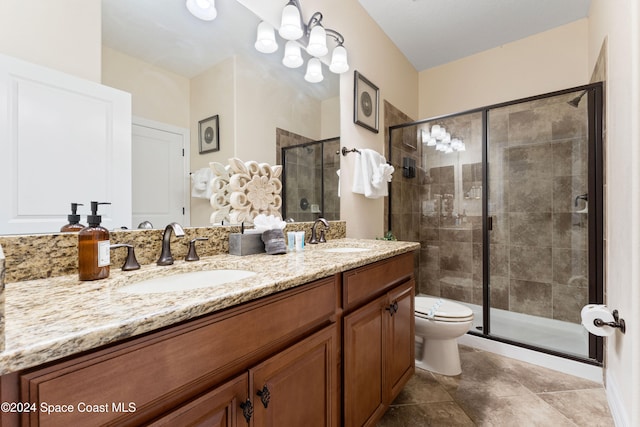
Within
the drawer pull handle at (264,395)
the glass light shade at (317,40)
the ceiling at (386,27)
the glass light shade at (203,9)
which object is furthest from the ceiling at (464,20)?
the drawer pull handle at (264,395)

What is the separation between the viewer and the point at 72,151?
0.85 m

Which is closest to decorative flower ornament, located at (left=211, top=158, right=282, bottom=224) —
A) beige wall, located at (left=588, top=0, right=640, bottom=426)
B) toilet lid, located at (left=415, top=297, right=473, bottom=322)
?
toilet lid, located at (left=415, top=297, right=473, bottom=322)

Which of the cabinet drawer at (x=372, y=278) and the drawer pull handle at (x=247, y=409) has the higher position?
the cabinet drawer at (x=372, y=278)

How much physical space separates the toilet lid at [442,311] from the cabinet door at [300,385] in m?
1.03

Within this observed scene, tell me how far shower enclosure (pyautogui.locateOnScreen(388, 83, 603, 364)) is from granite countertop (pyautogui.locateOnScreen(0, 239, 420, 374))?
206 centimetres

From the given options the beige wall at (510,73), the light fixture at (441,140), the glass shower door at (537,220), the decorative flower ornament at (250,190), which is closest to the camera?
the decorative flower ornament at (250,190)

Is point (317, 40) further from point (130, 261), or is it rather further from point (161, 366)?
point (161, 366)

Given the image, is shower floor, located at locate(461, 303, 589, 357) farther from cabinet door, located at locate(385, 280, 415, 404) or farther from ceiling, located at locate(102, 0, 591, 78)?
ceiling, located at locate(102, 0, 591, 78)

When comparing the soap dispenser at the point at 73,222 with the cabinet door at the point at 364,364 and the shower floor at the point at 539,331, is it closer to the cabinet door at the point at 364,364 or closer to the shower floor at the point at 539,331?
the cabinet door at the point at 364,364

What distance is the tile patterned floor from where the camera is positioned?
1.46 m

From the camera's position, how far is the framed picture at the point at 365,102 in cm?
219

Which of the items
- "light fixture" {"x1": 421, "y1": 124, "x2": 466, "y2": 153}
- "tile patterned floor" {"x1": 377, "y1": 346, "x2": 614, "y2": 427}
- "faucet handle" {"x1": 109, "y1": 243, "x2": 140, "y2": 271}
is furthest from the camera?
"light fixture" {"x1": 421, "y1": 124, "x2": 466, "y2": 153}

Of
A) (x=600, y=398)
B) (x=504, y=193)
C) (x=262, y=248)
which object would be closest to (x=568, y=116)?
(x=504, y=193)

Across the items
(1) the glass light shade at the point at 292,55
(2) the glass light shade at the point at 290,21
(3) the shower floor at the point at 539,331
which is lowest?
(3) the shower floor at the point at 539,331
